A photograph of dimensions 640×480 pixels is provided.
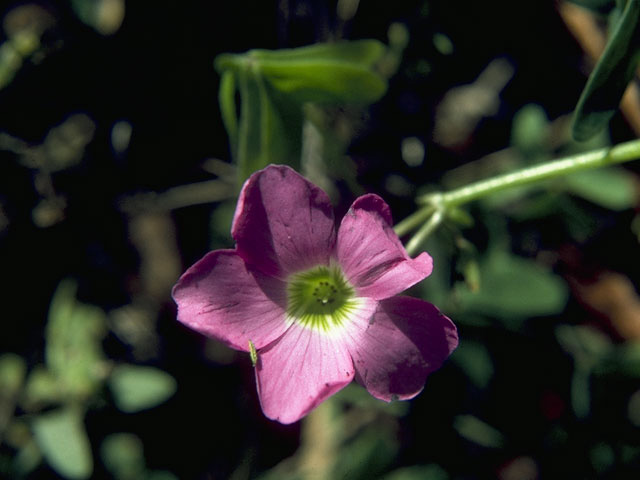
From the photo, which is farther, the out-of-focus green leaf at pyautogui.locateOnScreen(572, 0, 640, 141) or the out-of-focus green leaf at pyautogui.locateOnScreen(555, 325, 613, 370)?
the out-of-focus green leaf at pyautogui.locateOnScreen(555, 325, 613, 370)

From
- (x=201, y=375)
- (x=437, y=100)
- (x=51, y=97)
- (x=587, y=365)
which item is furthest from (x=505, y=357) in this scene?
(x=51, y=97)

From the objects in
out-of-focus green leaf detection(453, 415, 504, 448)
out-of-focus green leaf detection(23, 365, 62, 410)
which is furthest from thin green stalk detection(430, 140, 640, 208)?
out-of-focus green leaf detection(23, 365, 62, 410)

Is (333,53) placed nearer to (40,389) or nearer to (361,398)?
(361,398)

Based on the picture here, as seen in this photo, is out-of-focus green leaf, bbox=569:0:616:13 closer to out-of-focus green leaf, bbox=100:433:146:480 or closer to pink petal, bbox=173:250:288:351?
pink petal, bbox=173:250:288:351

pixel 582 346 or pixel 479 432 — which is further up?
pixel 582 346

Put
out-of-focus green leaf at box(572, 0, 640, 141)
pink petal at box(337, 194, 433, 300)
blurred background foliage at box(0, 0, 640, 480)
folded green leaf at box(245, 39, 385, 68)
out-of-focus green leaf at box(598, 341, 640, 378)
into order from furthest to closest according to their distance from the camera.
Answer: out-of-focus green leaf at box(598, 341, 640, 378) < blurred background foliage at box(0, 0, 640, 480) < folded green leaf at box(245, 39, 385, 68) < out-of-focus green leaf at box(572, 0, 640, 141) < pink petal at box(337, 194, 433, 300)

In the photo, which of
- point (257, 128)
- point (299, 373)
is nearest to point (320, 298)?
point (299, 373)

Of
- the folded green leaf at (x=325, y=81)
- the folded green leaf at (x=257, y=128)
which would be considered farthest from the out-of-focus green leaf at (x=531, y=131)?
the folded green leaf at (x=257, y=128)
